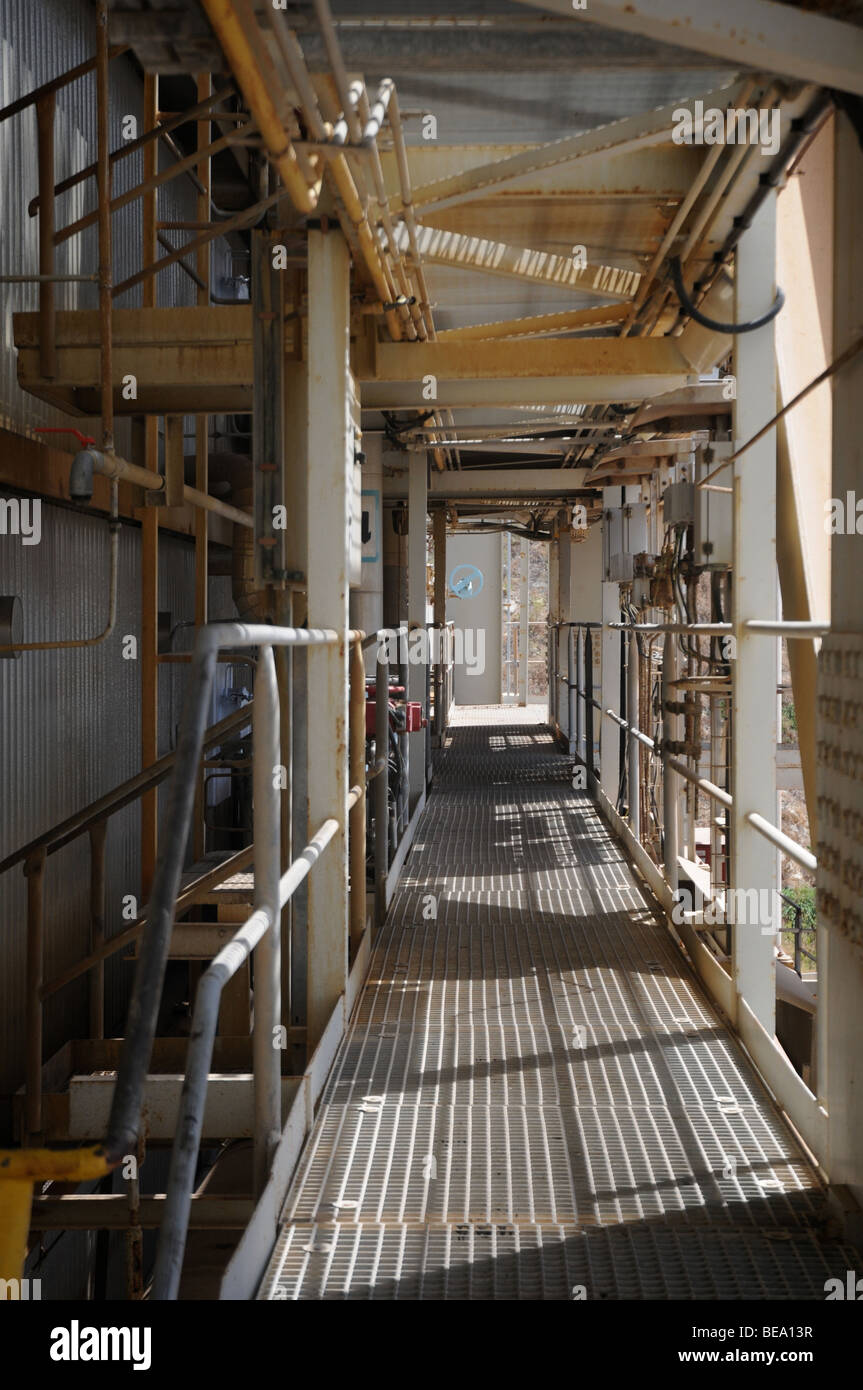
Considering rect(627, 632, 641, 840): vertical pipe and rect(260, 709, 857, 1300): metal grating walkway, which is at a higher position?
rect(627, 632, 641, 840): vertical pipe

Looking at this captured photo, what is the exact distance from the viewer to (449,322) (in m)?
6.18

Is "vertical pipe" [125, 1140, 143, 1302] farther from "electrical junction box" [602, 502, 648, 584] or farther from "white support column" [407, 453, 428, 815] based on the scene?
"electrical junction box" [602, 502, 648, 584]

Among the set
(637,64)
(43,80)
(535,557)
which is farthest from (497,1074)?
(535,557)

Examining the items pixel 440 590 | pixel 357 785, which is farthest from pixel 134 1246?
pixel 440 590

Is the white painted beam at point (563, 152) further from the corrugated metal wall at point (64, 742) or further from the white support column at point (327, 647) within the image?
the corrugated metal wall at point (64, 742)

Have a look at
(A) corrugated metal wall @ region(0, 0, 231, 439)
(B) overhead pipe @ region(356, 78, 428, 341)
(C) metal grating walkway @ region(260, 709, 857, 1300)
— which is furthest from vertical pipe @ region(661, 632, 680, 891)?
(A) corrugated metal wall @ region(0, 0, 231, 439)

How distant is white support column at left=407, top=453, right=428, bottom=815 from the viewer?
29.8 feet

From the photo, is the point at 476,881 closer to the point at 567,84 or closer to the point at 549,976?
the point at 549,976

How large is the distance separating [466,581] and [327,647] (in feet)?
63.2

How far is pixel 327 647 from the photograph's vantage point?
12.3 ft

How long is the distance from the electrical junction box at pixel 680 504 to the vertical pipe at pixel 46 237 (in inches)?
101

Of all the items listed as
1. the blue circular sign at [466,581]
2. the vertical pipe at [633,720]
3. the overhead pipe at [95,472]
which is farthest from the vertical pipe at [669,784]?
the blue circular sign at [466,581]

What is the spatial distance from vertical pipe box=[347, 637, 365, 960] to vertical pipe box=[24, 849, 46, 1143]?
3.53 feet
